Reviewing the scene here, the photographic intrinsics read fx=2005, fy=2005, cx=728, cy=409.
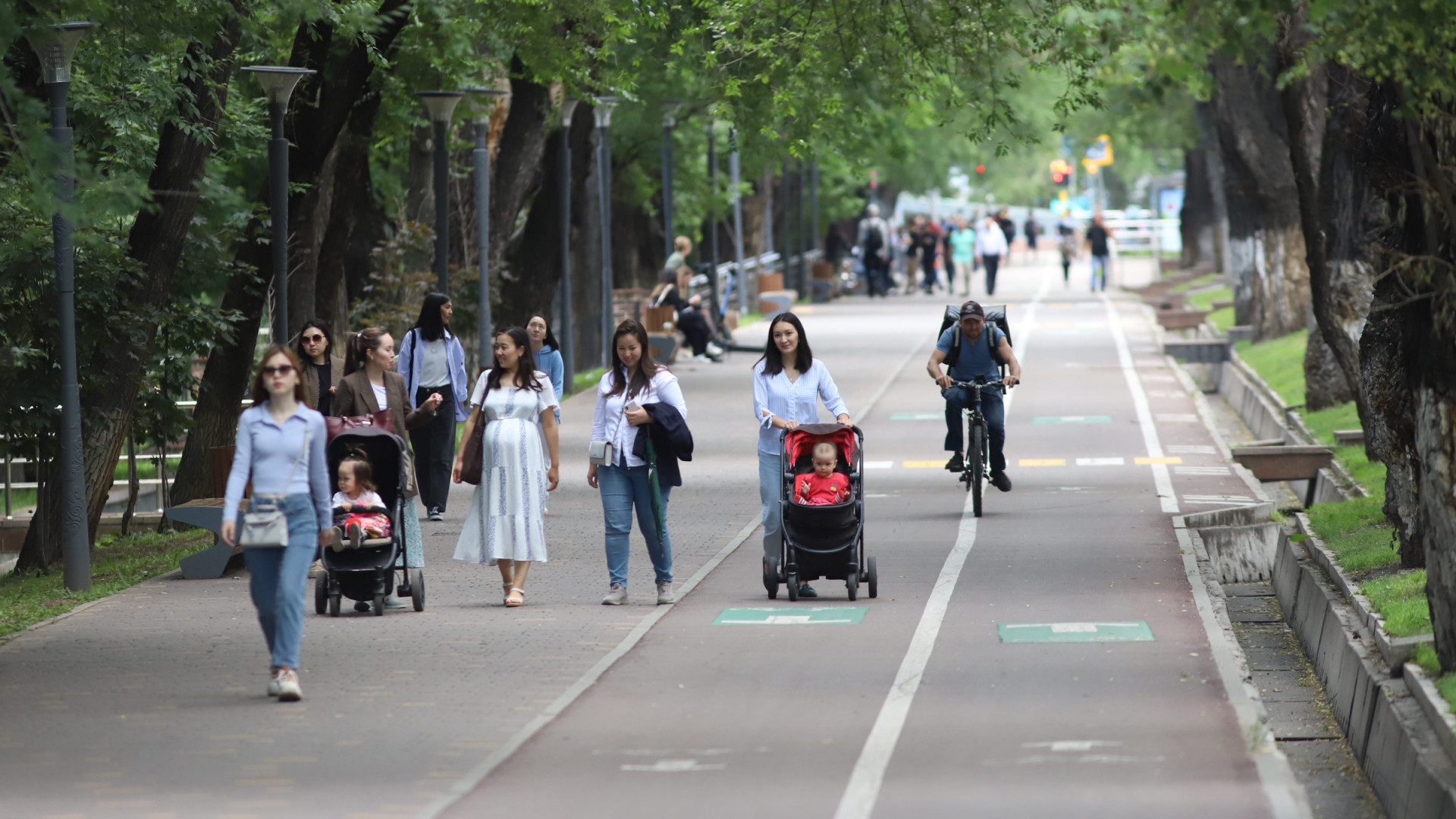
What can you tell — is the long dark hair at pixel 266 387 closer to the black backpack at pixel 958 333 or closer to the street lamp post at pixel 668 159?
the black backpack at pixel 958 333

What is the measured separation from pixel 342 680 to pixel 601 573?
406cm

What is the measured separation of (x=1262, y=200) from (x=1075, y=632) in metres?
21.8

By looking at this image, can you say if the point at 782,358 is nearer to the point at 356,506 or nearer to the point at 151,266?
the point at 356,506

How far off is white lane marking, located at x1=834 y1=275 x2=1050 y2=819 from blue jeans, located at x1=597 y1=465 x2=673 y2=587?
1734mm

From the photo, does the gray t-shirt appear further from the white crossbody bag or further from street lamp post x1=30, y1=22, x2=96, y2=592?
the white crossbody bag

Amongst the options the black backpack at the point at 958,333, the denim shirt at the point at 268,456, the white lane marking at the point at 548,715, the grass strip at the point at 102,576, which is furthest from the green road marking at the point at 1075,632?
the grass strip at the point at 102,576

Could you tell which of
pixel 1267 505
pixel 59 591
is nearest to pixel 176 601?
pixel 59 591

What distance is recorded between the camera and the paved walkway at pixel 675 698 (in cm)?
786

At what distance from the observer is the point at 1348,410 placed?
23.3 m

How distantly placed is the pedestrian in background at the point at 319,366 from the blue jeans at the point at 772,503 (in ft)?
10.3

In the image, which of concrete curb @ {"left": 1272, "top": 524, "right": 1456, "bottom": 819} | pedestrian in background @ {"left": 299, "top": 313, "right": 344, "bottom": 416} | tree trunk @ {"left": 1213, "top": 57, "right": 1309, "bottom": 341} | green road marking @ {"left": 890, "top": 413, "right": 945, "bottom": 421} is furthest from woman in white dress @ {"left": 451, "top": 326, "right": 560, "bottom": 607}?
tree trunk @ {"left": 1213, "top": 57, "right": 1309, "bottom": 341}

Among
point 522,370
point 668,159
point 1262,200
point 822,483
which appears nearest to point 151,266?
point 522,370

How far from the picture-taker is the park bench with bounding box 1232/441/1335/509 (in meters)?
18.9

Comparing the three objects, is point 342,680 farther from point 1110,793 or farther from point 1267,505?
point 1267,505
